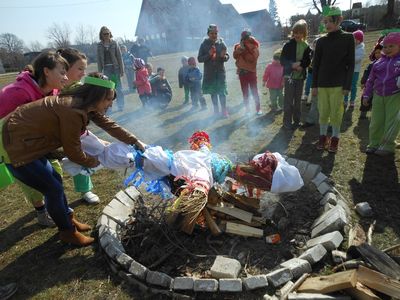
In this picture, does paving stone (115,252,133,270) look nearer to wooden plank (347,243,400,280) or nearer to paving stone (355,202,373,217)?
wooden plank (347,243,400,280)

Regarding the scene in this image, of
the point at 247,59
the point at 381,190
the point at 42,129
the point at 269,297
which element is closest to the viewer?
the point at 269,297

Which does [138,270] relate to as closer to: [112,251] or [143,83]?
[112,251]

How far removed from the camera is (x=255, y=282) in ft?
8.34

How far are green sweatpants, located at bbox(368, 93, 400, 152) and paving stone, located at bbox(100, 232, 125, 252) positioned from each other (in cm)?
404

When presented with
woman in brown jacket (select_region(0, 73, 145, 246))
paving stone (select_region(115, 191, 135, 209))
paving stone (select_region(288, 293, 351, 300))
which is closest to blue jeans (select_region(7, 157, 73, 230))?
woman in brown jacket (select_region(0, 73, 145, 246))

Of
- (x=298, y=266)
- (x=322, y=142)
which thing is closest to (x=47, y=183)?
(x=298, y=266)

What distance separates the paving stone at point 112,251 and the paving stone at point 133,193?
3.50ft

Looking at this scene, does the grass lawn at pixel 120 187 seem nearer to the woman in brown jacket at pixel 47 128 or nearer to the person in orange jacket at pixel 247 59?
the person in orange jacket at pixel 247 59

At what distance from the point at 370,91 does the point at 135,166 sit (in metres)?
3.94

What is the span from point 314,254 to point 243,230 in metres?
0.75

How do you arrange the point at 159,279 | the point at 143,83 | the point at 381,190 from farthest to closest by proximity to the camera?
the point at 143,83, the point at 381,190, the point at 159,279

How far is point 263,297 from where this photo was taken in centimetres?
248

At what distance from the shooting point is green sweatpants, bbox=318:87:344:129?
4918 millimetres

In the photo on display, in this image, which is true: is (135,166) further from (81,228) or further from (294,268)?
(294,268)
